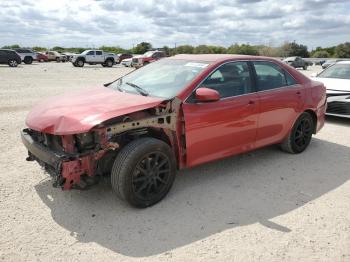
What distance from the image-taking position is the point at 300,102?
19.3 ft

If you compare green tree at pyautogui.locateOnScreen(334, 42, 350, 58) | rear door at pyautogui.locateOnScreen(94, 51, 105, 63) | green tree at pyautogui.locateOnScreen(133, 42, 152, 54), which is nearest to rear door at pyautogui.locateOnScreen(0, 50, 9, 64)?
rear door at pyautogui.locateOnScreen(94, 51, 105, 63)

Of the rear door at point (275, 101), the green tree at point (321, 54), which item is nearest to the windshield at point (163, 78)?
the rear door at point (275, 101)

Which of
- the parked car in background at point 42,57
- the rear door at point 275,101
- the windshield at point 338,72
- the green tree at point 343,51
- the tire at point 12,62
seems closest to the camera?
the rear door at point 275,101

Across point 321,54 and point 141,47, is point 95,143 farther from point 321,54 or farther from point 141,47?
point 321,54

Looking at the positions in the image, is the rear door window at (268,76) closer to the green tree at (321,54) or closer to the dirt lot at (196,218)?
the dirt lot at (196,218)

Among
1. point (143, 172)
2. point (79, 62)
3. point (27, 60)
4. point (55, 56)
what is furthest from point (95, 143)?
point (55, 56)

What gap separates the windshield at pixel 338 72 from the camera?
31.2 feet

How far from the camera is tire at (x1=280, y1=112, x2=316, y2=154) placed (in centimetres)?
595

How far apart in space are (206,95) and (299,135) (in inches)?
101

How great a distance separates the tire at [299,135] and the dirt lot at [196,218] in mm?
535

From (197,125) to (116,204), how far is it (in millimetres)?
1298

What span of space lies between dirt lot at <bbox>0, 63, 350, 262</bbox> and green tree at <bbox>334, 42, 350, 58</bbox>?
232 feet

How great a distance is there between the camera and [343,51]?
69250 mm

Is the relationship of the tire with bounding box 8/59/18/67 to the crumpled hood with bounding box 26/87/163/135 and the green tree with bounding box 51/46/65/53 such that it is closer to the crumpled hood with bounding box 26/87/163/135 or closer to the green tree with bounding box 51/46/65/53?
the crumpled hood with bounding box 26/87/163/135
